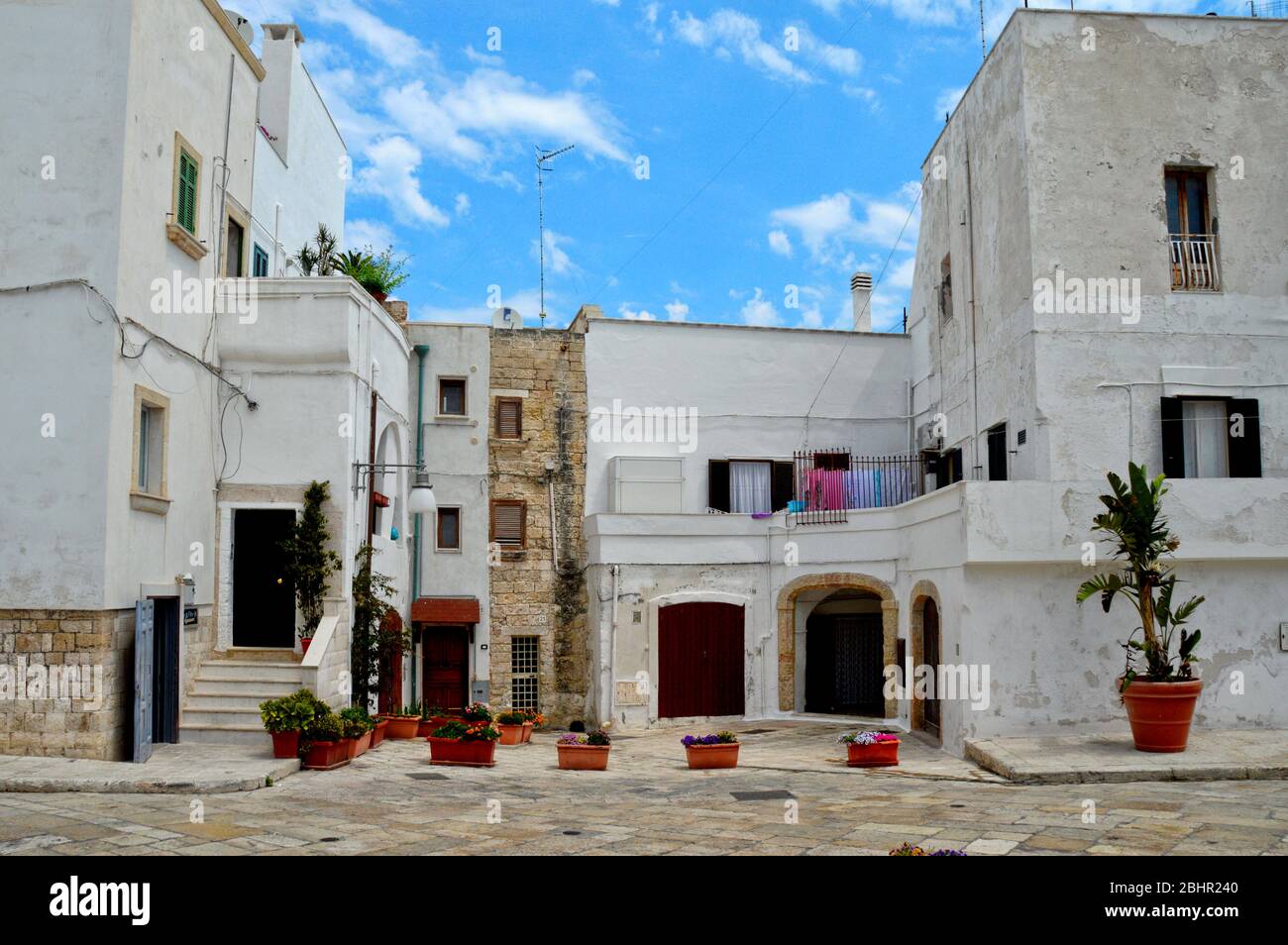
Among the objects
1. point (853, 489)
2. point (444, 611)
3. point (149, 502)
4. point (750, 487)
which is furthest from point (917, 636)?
point (149, 502)

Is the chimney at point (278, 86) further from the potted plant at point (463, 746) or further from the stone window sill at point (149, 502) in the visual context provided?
the potted plant at point (463, 746)

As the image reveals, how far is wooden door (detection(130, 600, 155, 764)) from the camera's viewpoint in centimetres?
1230

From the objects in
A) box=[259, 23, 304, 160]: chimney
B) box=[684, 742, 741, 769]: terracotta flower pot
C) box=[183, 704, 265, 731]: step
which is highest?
box=[259, 23, 304, 160]: chimney

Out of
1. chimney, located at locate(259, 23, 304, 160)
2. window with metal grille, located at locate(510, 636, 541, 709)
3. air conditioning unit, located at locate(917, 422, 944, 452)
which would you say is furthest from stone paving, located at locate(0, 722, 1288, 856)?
chimney, located at locate(259, 23, 304, 160)

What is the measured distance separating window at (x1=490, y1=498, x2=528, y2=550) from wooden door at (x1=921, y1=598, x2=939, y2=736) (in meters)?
8.25

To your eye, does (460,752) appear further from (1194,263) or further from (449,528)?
(1194,263)

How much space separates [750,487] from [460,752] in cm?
1014

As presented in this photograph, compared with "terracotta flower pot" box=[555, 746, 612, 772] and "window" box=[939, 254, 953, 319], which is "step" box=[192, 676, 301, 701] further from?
"window" box=[939, 254, 953, 319]

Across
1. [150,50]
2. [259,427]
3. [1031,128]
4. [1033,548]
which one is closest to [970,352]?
[1031,128]

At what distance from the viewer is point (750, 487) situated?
22.4m

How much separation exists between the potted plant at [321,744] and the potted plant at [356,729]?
0.34m

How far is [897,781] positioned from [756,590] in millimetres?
7658

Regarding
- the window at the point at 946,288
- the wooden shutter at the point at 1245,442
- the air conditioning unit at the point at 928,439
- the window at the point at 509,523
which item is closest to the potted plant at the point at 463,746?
the window at the point at 509,523

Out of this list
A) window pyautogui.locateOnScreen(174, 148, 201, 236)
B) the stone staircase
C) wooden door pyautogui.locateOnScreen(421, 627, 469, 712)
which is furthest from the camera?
wooden door pyautogui.locateOnScreen(421, 627, 469, 712)
